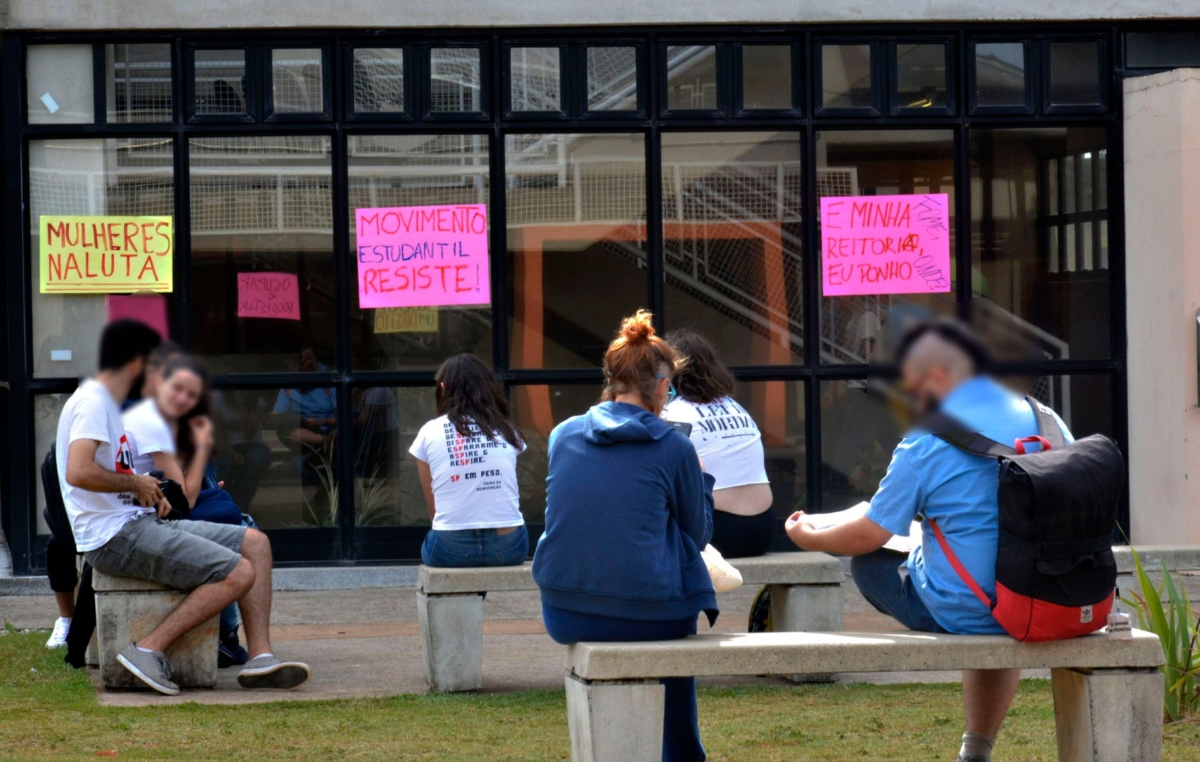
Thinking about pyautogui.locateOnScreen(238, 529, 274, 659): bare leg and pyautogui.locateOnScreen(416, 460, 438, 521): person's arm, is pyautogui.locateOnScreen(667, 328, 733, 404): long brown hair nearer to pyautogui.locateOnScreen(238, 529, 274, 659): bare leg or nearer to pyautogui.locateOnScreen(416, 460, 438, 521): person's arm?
Result: pyautogui.locateOnScreen(416, 460, 438, 521): person's arm

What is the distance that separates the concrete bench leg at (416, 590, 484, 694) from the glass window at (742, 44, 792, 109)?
452 cm

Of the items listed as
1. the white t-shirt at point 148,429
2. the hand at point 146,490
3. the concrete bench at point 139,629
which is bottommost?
the concrete bench at point 139,629

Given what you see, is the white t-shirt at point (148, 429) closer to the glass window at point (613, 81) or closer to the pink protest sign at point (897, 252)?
the pink protest sign at point (897, 252)

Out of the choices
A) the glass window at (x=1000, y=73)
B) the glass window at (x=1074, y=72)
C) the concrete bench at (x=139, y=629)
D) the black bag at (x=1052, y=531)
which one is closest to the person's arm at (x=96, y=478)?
the black bag at (x=1052, y=531)

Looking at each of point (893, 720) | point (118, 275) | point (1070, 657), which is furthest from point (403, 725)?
point (118, 275)

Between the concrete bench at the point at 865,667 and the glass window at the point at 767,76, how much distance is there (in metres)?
5.68

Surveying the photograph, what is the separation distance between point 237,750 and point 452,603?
1282 mm

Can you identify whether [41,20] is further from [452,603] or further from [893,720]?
[893,720]

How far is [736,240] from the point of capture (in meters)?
9.29

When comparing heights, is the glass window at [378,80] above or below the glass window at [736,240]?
above

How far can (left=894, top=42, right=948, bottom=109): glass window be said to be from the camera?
30.3 feet

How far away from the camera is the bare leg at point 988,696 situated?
4316mm

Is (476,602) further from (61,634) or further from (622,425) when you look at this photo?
(61,634)

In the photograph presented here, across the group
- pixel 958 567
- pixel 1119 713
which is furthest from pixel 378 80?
pixel 1119 713
